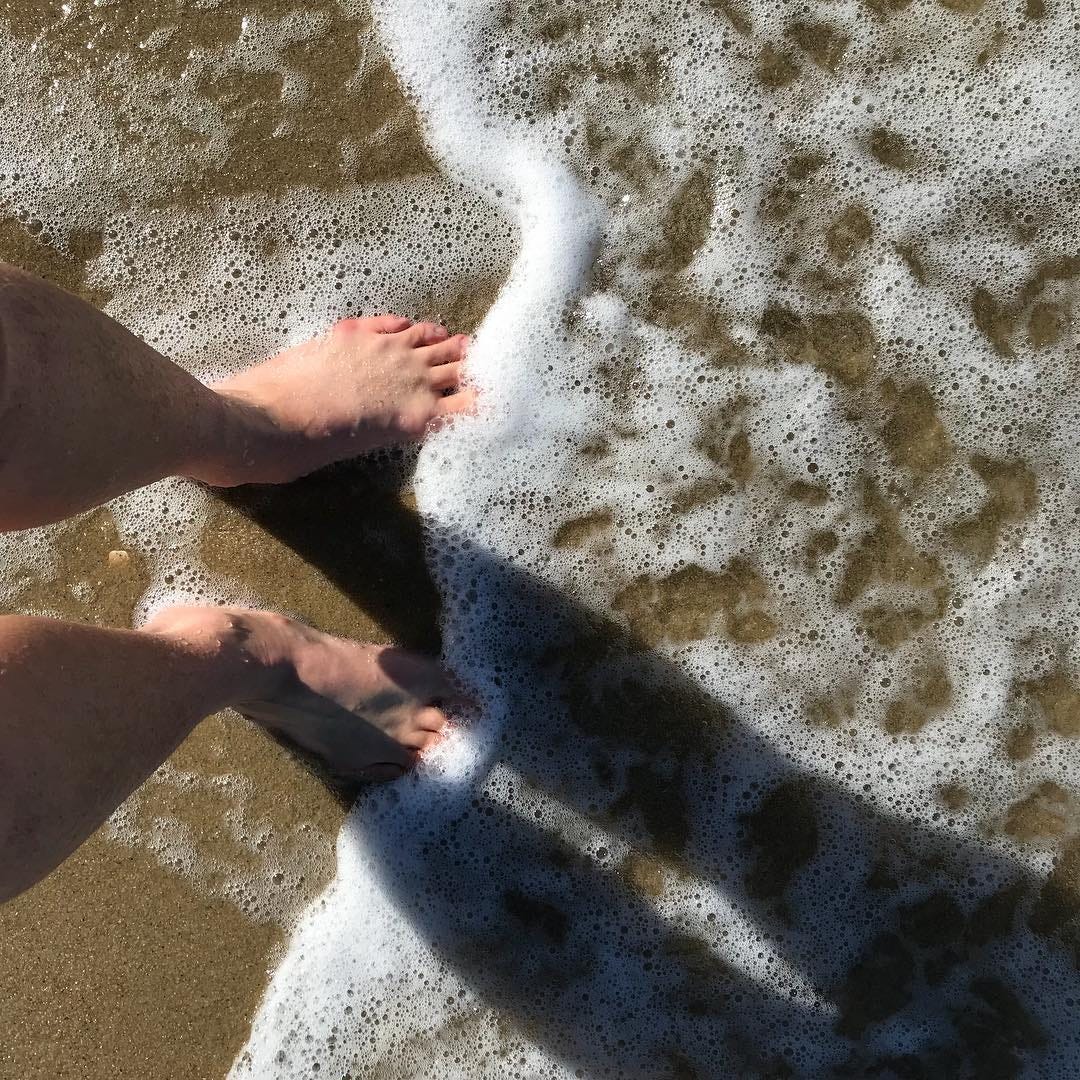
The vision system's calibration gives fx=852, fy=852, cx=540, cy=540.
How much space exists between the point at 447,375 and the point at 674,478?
52cm

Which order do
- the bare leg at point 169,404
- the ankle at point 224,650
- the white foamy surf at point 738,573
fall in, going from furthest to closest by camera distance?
the white foamy surf at point 738,573, the ankle at point 224,650, the bare leg at point 169,404

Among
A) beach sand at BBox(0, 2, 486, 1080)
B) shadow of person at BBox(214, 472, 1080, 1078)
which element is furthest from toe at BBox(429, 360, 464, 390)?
shadow of person at BBox(214, 472, 1080, 1078)

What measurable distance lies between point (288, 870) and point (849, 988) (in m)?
1.19

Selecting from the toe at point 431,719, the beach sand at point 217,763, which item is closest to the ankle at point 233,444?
the beach sand at point 217,763

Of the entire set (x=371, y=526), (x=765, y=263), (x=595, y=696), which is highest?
(x=765, y=263)

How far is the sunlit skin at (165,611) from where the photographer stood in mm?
1104

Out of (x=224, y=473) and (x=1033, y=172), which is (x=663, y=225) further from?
(x=224, y=473)

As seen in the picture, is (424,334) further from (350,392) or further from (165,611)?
(165,611)

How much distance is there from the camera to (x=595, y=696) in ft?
5.87

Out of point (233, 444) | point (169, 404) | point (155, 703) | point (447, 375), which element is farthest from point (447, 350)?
point (155, 703)

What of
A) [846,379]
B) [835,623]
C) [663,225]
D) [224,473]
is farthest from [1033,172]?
[224,473]

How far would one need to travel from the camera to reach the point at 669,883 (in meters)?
1.77

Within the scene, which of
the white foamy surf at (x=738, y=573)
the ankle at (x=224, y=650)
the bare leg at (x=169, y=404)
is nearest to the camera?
the bare leg at (x=169, y=404)

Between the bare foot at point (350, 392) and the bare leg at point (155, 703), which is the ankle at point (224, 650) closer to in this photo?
the bare leg at point (155, 703)
